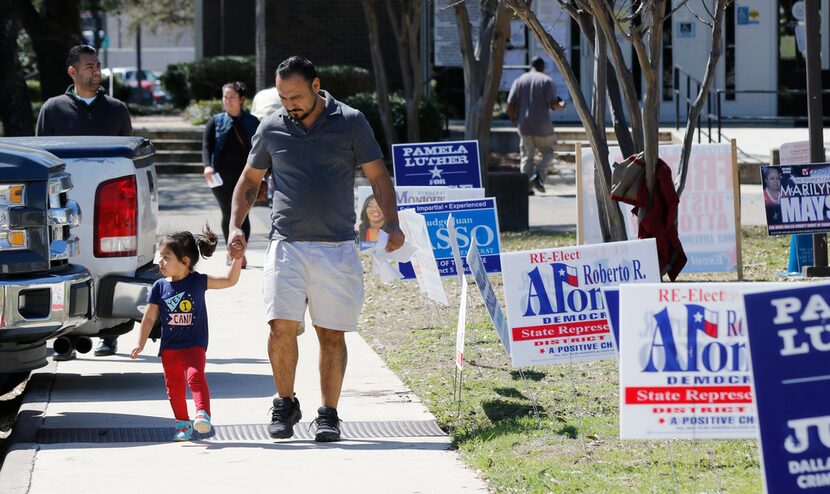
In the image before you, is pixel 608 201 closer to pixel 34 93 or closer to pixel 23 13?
pixel 23 13

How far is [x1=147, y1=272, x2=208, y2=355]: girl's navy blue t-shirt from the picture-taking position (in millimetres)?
6625

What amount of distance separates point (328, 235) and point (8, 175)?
5.28 ft

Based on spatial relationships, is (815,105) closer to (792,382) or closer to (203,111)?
(792,382)

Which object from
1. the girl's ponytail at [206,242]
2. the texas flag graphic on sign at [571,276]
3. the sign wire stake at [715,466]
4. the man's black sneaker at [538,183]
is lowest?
the sign wire stake at [715,466]

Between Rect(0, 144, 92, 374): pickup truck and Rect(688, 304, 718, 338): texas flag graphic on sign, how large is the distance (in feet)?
10.7

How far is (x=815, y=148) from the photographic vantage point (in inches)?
452

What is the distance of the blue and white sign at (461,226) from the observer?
9.84m

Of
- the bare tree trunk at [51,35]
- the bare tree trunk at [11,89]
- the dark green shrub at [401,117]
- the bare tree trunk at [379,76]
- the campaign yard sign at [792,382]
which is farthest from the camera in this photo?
the bare tree trunk at [51,35]

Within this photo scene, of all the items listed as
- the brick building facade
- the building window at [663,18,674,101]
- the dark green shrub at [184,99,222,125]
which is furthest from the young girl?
the building window at [663,18,674,101]

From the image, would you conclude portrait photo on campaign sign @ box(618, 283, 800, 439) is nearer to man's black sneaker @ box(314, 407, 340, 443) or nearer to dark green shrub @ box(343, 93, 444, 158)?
man's black sneaker @ box(314, 407, 340, 443)

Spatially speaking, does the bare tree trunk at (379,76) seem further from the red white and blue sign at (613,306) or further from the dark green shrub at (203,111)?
the red white and blue sign at (613,306)

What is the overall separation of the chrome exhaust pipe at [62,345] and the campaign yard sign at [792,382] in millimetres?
4518

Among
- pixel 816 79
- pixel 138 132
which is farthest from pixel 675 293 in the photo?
pixel 138 132

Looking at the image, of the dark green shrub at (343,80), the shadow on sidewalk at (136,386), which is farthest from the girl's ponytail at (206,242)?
the dark green shrub at (343,80)
